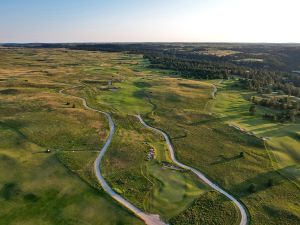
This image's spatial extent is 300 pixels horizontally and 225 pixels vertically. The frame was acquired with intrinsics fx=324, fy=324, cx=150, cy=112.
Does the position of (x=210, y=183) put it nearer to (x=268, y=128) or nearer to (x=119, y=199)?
(x=119, y=199)

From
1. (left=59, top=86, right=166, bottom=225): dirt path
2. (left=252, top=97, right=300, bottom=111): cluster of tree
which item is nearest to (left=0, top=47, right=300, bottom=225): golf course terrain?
(left=59, top=86, right=166, bottom=225): dirt path

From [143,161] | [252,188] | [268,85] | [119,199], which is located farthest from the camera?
[268,85]

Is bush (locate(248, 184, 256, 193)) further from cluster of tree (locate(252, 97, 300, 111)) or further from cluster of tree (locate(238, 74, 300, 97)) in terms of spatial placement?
cluster of tree (locate(238, 74, 300, 97))

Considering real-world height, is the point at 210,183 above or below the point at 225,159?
below

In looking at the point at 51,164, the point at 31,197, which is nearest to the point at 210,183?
the point at 51,164

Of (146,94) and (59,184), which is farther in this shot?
(146,94)

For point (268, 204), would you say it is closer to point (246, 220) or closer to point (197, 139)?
point (246, 220)

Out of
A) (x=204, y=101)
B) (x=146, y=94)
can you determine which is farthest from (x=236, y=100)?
(x=146, y=94)

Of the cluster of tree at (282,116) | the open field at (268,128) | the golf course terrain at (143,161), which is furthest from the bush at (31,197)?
the cluster of tree at (282,116)
